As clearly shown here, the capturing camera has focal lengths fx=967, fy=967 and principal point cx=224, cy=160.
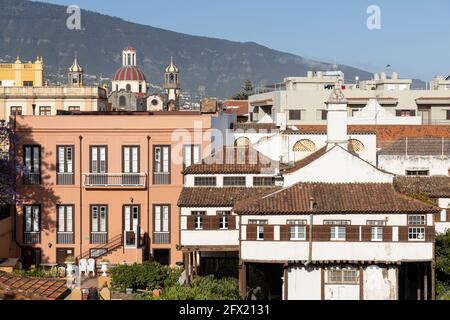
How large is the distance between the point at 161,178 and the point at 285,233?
1016cm

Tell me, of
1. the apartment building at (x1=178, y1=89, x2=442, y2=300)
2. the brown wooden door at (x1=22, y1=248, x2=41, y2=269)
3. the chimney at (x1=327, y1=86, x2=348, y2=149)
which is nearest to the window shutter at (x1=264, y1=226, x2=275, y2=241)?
the apartment building at (x1=178, y1=89, x2=442, y2=300)

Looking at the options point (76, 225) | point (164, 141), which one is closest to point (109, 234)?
point (76, 225)

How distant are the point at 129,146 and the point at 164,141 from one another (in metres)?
1.68

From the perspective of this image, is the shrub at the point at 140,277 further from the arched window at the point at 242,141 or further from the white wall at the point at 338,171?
the arched window at the point at 242,141

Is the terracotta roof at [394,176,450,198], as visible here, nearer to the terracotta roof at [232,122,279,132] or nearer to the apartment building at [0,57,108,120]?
the terracotta roof at [232,122,279,132]

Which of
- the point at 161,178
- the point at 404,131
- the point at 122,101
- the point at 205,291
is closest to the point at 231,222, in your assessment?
the point at 161,178

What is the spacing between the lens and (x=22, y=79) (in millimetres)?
93625

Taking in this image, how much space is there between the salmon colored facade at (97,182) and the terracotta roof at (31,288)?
66.0ft

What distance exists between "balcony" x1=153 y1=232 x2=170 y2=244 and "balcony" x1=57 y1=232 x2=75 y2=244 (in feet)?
12.6

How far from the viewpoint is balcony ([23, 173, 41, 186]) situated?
4549 cm

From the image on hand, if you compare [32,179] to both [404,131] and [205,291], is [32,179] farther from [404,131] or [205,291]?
[404,131]

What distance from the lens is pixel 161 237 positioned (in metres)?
45.3

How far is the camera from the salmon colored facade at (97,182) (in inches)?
1784

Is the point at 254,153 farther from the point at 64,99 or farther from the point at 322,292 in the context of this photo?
the point at 64,99
